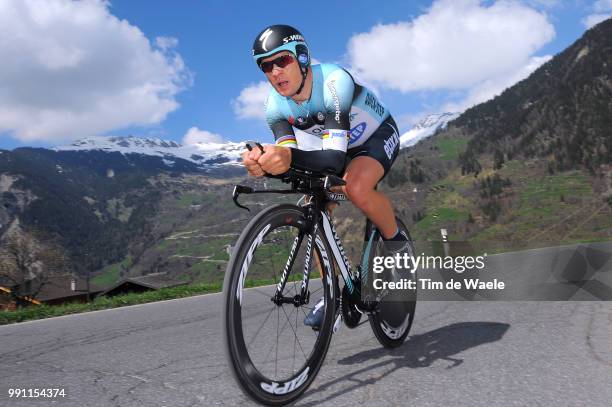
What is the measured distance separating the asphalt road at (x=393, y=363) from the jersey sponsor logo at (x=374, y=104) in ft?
6.02

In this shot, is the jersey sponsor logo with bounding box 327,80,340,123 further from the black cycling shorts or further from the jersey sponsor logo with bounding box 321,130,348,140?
the black cycling shorts

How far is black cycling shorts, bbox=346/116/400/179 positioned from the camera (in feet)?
12.3

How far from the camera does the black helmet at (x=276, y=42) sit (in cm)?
307

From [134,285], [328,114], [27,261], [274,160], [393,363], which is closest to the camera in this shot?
[274,160]

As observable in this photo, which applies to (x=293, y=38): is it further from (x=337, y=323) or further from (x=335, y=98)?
(x=337, y=323)

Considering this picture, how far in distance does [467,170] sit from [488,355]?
172793 mm

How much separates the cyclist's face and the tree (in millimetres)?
56215

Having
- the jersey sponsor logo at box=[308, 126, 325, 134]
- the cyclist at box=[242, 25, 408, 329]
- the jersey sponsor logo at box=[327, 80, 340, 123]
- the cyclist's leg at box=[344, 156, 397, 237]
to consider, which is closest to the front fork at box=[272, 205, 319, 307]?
the cyclist at box=[242, 25, 408, 329]

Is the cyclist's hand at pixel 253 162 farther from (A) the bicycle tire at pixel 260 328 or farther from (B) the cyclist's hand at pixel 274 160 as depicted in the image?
(A) the bicycle tire at pixel 260 328

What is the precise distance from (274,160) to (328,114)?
71 centimetres

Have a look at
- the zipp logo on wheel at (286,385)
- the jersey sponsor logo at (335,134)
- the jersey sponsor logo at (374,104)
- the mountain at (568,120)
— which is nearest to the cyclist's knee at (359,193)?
the jersey sponsor logo at (335,134)

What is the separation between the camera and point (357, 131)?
379 centimetres

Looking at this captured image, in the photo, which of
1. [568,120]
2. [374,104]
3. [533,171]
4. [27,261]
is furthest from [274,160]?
[568,120]

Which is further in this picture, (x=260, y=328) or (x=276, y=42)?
(x=276, y=42)
